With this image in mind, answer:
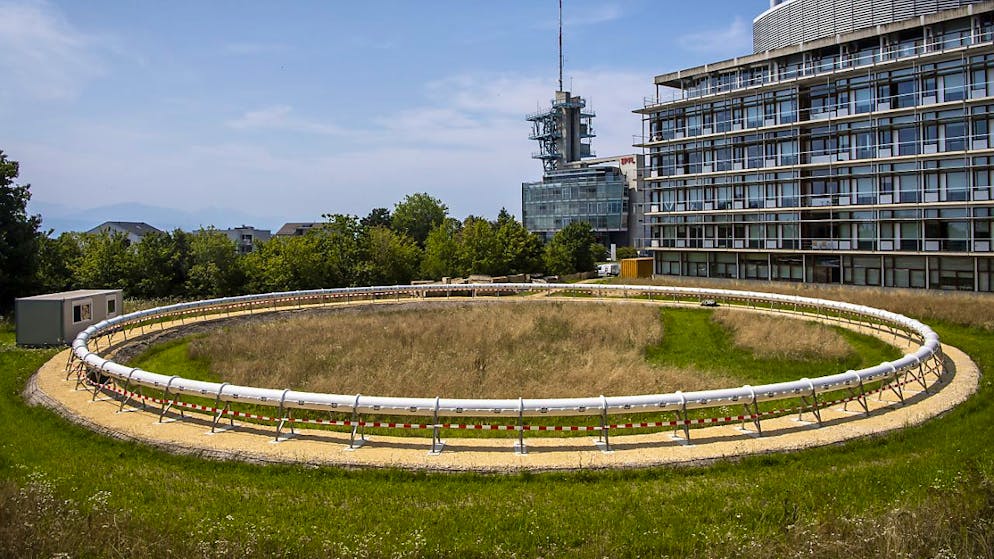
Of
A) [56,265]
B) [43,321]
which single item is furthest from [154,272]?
[43,321]

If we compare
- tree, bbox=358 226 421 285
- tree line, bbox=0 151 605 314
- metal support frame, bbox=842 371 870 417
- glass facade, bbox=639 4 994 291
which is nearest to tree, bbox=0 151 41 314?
tree line, bbox=0 151 605 314

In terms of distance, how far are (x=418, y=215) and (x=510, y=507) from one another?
354ft

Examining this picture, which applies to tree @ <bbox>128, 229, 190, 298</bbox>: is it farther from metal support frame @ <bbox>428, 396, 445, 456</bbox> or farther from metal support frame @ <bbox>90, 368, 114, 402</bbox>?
metal support frame @ <bbox>428, 396, 445, 456</bbox>

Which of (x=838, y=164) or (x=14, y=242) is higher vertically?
(x=838, y=164)

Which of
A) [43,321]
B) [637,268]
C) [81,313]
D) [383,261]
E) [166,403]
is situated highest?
[383,261]

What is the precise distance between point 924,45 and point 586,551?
147ft

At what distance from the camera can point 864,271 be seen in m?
46.7

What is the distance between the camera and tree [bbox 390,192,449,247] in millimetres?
113875

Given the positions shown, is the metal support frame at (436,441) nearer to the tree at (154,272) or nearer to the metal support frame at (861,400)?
the metal support frame at (861,400)

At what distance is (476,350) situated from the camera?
2608cm

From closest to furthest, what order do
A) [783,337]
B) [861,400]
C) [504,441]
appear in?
[504,441] < [861,400] < [783,337]

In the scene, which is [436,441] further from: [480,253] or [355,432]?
[480,253]

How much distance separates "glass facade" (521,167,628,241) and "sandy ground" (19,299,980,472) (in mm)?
95978

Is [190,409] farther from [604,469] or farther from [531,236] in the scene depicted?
[531,236]
